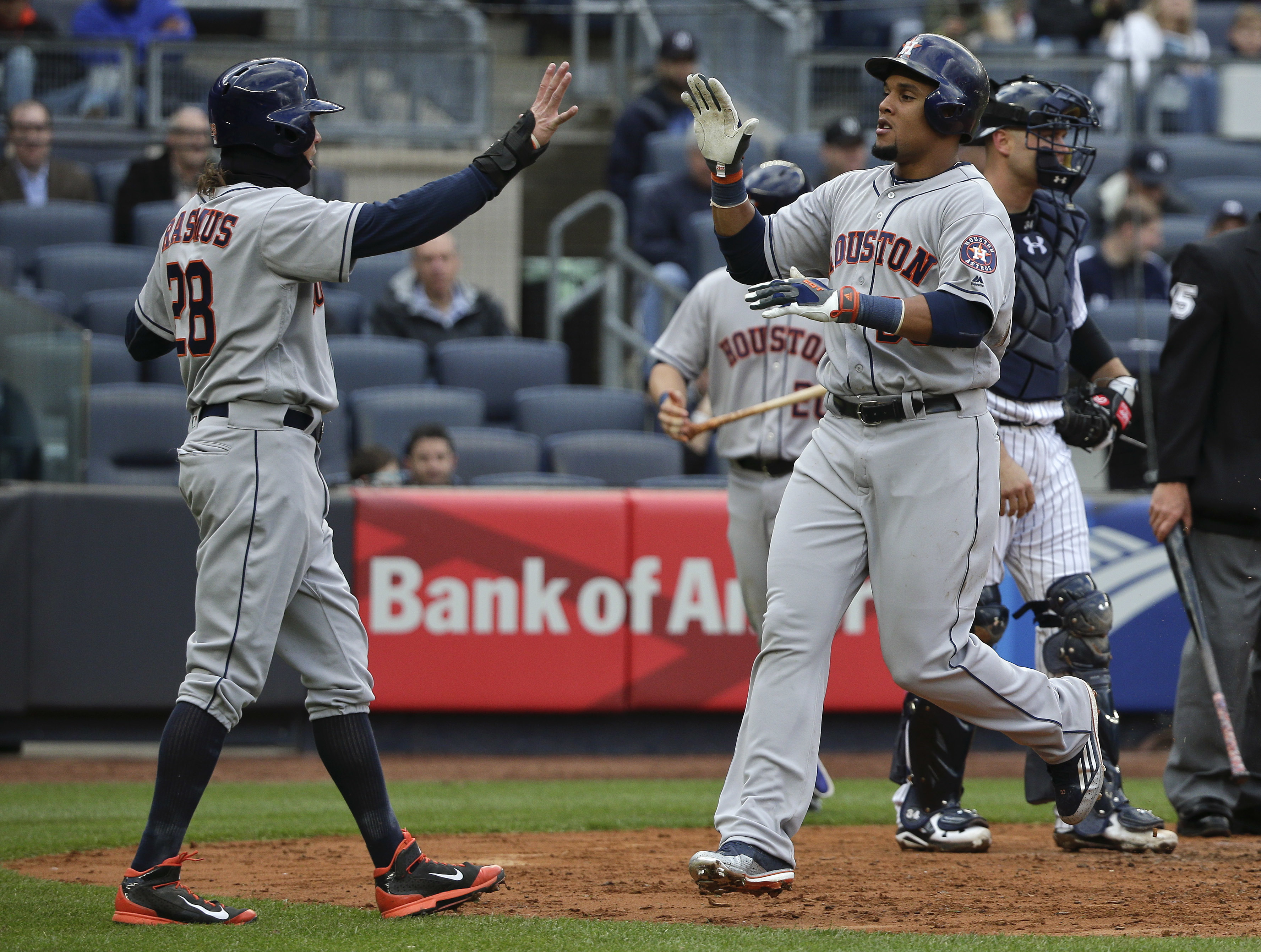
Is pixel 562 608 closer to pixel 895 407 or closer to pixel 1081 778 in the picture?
pixel 1081 778

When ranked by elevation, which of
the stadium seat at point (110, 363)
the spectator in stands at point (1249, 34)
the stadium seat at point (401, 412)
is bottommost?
the stadium seat at point (401, 412)

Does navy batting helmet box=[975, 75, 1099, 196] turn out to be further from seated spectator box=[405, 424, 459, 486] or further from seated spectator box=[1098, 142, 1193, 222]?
A: seated spectator box=[1098, 142, 1193, 222]

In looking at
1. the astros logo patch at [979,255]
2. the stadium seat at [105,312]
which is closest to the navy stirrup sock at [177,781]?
the astros logo patch at [979,255]

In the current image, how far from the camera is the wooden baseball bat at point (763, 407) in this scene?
5641 mm

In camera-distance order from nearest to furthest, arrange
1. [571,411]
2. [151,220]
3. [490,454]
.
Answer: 1. [490,454]
2. [571,411]
3. [151,220]

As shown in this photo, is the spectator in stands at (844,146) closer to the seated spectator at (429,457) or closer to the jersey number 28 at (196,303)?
the seated spectator at (429,457)

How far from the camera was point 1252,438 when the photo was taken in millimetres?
5320

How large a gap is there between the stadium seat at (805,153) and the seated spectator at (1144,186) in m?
2.12

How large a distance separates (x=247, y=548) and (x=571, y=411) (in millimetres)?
5920

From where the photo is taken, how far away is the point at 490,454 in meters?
8.98

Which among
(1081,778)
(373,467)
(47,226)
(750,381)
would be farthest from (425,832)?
(47,226)

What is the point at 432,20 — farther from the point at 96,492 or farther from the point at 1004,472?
the point at 1004,472

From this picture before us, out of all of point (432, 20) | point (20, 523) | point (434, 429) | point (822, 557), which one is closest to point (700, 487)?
point (434, 429)

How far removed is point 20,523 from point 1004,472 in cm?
492
